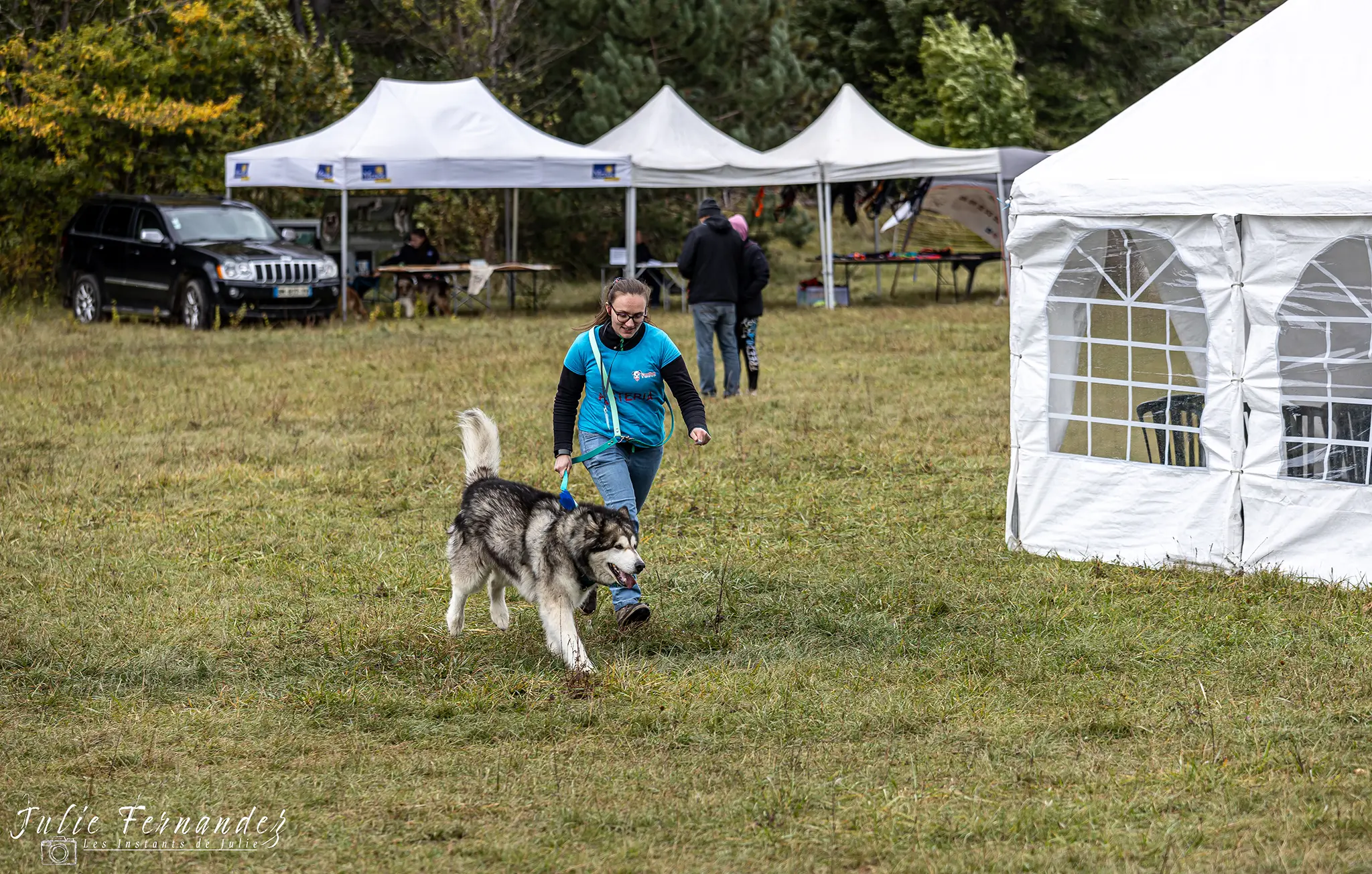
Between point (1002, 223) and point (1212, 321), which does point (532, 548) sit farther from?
point (1002, 223)

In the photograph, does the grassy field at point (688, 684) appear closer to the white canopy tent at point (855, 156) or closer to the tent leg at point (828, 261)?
the tent leg at point (828, 261)

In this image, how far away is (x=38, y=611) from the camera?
23.4ft

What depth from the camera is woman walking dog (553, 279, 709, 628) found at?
6699 millimetres

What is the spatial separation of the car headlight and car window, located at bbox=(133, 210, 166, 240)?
151 centimetres

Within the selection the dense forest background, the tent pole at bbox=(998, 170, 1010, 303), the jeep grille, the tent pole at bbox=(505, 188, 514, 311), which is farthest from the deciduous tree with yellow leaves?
the tent pole at bbox=(998, 170, 1010, 303)

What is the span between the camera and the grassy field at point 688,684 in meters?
4.58

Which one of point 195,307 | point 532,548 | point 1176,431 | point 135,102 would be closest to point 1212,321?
point 1176,431

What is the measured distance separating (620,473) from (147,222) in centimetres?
1635

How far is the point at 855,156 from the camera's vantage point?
80.5ft

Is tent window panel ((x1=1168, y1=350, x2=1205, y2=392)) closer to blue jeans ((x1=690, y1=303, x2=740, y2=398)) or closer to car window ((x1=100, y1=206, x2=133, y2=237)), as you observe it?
blue jeans ((x1=690, y1=303, x2=740, y2=398))

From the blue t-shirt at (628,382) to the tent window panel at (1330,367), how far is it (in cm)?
321

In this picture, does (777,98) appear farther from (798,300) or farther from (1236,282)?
(1236,282)

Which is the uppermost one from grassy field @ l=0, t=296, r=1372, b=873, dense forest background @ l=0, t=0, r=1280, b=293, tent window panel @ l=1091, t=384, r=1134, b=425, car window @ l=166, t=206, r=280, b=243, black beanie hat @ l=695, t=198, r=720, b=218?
A: dense forest background @ l=0, t=0, r=1280, b=293

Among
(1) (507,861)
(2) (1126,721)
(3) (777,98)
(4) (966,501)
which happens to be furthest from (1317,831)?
(3) (777,98)
